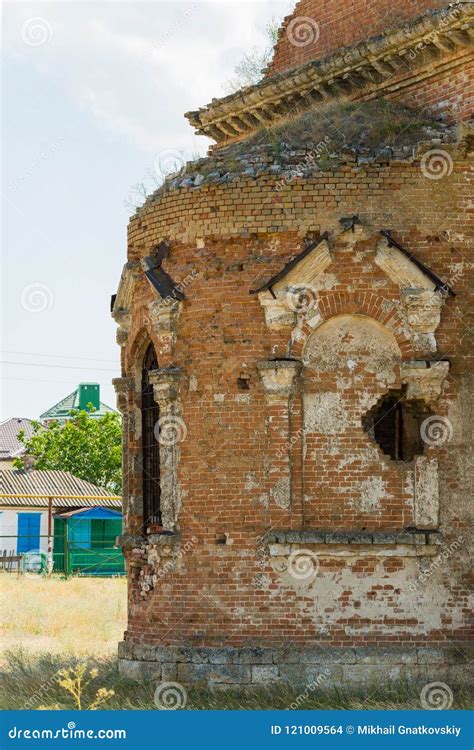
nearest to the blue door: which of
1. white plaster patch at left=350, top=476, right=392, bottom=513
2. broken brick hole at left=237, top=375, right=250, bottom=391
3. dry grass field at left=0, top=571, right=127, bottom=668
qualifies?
dry grass field at left=0, top=571, right=127, bottom=668

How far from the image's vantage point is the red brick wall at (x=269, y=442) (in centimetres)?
1345

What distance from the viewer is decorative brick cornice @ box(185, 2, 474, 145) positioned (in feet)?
48.3

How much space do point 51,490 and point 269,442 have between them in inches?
1275

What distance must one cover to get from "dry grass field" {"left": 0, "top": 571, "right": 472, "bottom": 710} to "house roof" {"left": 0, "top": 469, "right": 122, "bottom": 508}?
1442 cm

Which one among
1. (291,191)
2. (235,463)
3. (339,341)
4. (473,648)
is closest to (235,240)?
(291,191)

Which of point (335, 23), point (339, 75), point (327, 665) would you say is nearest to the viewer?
point (327, 665)

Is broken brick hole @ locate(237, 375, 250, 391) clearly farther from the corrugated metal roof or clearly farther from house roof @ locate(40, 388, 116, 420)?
house roof @ locate(40, 388, 116, 420)

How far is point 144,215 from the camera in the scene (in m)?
15.3

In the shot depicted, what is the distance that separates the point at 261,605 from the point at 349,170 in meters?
5.12

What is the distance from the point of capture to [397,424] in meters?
A: 14.2

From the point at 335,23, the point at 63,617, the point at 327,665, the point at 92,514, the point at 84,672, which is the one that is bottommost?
the point at 84,672

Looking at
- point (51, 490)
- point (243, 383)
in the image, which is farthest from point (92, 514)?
point (243, 383)

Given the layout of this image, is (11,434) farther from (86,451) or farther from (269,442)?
(269,442)

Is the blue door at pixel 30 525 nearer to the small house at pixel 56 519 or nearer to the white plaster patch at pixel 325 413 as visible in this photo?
the small house at pixel 56 519
